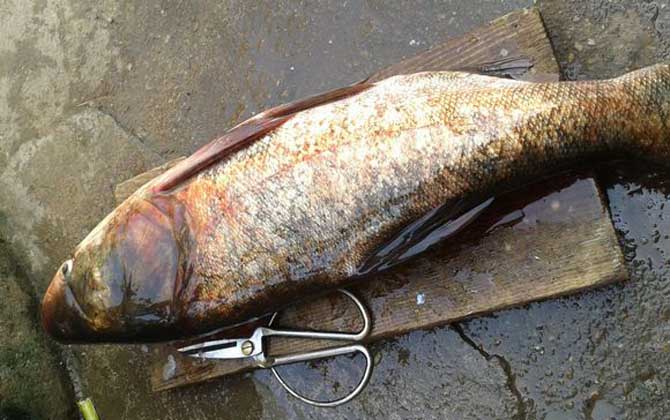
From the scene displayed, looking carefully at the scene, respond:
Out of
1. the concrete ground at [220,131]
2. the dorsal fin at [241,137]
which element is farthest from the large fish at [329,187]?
the concrete ground at [220,131]

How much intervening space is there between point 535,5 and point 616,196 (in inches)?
43.2

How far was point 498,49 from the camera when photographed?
3.36 m

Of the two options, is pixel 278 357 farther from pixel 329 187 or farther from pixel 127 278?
pixel 329 187

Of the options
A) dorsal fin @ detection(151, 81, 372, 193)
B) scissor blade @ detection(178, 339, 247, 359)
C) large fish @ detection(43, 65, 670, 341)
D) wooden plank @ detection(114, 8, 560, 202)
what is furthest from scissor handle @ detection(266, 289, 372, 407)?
wooden plank @ detection(114, 8, 560, 202)

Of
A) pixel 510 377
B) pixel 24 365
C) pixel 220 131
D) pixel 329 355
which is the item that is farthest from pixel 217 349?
pixel 24 365

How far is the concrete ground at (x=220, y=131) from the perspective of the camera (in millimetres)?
3244

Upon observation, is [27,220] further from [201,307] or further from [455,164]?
[455,164]

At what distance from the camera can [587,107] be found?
109 inches

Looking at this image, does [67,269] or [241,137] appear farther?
[67,269]

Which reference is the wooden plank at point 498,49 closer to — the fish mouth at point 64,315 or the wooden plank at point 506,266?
the wooden plank at point 506,266

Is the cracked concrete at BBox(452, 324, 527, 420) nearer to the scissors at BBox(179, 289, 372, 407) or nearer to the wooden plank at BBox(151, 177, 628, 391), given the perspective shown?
the wooden plank at BBox(151, 177, 628, 391)

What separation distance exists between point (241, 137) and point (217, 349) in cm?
119

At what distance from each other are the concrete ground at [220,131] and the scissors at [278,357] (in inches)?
4.7

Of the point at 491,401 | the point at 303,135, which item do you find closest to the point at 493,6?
the point at 303,135
